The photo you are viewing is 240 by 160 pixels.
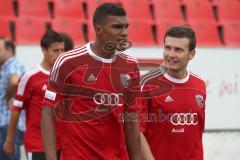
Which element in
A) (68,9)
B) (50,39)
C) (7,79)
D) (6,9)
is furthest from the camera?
(68,9)

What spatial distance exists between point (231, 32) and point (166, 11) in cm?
106

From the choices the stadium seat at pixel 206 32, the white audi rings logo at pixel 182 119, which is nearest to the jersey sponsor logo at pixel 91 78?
the white audi rings logo at pixel 182 119

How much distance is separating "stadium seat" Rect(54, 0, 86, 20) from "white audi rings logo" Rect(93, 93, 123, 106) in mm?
6102

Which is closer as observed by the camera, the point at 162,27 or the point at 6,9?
the point at 6,9

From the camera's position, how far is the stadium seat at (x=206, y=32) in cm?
1082

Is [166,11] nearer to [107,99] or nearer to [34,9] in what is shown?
[34,9]

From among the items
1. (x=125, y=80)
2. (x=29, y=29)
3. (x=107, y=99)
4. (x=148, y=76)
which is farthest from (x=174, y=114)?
(x=29, y=29)

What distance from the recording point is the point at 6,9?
10.4 metres

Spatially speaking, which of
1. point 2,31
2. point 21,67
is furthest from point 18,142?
point 2,31

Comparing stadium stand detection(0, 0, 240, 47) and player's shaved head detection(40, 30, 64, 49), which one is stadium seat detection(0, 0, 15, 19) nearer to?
stadium stand detection(0, 0, 240, 47)

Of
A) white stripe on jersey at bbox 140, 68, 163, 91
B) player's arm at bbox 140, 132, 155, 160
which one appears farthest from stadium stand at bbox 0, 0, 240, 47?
player's arm at bbox 140, 132, 155, 160

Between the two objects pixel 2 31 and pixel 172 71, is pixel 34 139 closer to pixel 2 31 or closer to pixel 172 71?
pixel 172 71

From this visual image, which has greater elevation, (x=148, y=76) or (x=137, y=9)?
(x=137, y=9)

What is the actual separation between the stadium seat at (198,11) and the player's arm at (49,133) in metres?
6.87
